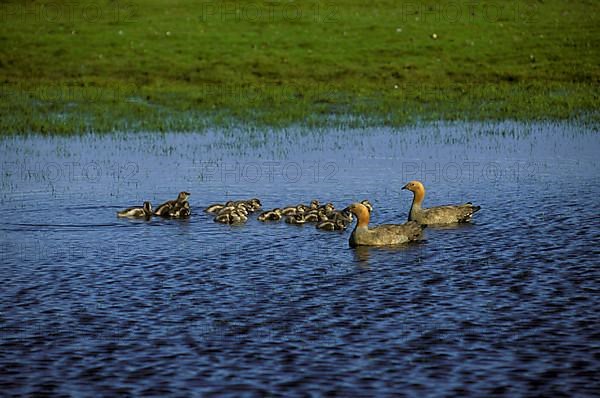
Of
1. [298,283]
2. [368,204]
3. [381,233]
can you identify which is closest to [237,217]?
[368,204]

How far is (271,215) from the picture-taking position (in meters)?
23.8

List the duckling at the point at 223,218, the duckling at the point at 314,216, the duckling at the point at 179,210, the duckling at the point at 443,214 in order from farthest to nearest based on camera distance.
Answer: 1. the duckling at the point at 179,210
2. the duckling at the point at 223,218
3. the duckling at the point at 314,216
4. the duckling at the point at 443,214

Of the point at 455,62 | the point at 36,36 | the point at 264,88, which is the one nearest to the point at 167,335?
the point at 264,88

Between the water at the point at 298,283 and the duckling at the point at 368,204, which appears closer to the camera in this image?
the water at the point at 298,283

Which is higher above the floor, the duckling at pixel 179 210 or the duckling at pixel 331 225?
the duckling at pixel 179 210

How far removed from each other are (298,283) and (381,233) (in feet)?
12.1

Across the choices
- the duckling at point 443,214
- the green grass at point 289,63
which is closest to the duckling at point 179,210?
the duckling at point 443,214

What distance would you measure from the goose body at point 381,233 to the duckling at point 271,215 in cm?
271

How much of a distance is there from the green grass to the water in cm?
933

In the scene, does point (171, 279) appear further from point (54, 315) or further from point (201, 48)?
point (201, 48)

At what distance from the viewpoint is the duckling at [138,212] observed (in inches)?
960

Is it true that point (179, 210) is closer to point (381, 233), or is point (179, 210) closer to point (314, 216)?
point (314, 216)

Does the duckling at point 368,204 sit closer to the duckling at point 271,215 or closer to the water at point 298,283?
the water at point 298,283

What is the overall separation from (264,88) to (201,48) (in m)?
7.67
